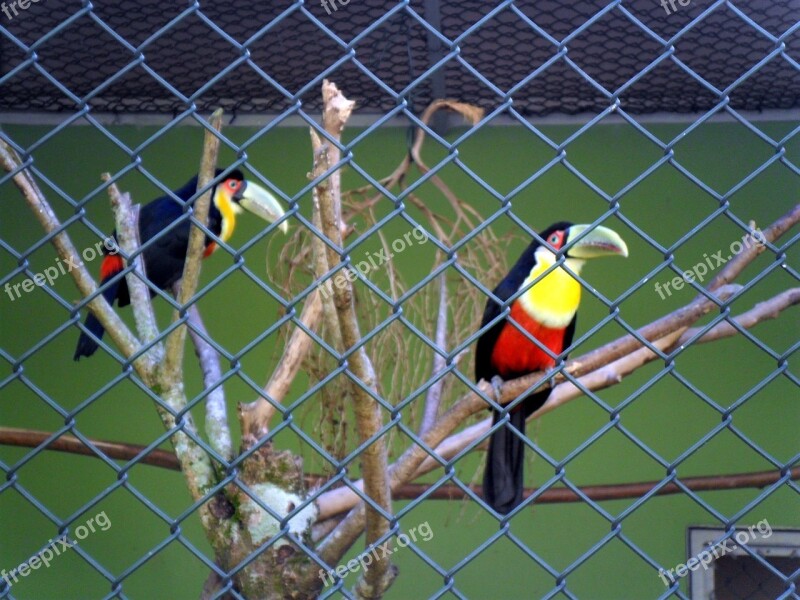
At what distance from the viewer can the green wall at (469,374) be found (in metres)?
2.88

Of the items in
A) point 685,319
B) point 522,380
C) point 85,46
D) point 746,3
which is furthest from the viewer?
point 85,46

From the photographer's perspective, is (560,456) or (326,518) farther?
(560,456)

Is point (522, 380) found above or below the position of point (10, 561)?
below

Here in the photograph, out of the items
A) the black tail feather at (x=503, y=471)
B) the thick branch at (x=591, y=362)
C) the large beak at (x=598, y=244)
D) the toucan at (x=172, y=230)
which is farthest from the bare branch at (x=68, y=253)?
the large beak at (x=598, y=244)

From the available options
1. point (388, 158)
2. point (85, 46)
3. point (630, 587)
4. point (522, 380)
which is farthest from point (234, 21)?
point (630, 587)

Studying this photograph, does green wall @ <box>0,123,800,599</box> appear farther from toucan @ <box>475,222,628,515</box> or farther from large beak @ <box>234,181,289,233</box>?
toucan @ <box>475,222,628,515</box>

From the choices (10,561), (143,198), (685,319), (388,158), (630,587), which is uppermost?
(143,198)

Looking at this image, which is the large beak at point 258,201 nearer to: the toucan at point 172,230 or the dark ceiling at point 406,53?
the toucan at point 172,230

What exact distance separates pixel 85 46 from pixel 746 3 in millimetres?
1695

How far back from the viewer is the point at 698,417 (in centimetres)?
293

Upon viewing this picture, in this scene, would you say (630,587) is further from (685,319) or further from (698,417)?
(685,319)

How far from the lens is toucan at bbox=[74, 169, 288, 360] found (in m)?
2.48

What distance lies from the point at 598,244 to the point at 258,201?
3.26ft

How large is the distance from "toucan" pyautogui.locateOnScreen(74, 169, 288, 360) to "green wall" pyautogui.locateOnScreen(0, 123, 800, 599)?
25 centimetres
